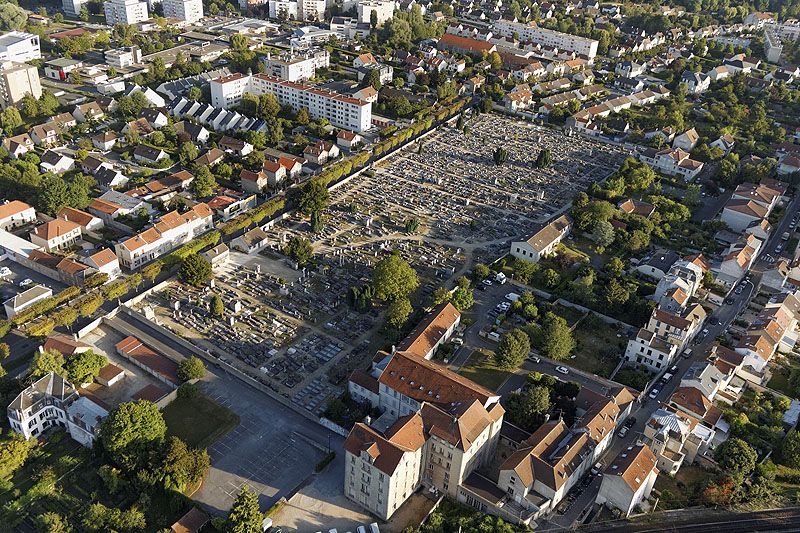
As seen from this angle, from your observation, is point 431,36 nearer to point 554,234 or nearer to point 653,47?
point 653,47

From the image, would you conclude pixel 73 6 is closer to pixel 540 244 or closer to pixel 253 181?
pixel 253 181

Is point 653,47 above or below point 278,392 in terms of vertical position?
above

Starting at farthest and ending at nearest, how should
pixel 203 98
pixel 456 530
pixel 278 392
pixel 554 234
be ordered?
pixel 203 98, pixel 554 234, pixel 278 392, pixel 456 530

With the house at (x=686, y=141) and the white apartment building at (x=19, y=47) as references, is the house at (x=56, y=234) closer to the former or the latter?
the white apartment building at (x=19, y=47)

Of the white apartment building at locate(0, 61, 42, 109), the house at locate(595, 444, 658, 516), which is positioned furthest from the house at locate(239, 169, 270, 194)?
the house at locate(595, 444, 658, 516)

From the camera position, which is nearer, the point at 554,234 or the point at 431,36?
the point at 554,234

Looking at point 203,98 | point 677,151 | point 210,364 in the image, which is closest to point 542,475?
point 210,364
